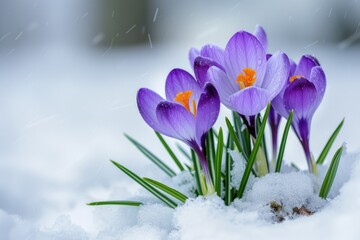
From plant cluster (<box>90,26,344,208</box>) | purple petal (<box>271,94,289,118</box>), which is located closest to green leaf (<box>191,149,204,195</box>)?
plant cluster (<box>90,26,344,208</box>)

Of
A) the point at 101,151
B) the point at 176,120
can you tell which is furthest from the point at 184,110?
the point at 101,151

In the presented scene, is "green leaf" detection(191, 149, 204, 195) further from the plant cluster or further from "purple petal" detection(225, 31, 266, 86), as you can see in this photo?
"purple petal" detection(225, 31, 266, 86)

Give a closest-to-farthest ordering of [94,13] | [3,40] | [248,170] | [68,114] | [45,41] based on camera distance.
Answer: [248,170] < [68,114] < [94,13] < [3,40] < [45,41]

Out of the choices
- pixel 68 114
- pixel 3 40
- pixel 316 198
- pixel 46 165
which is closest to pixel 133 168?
pixel 46 165

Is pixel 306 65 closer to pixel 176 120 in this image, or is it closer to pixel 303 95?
pixel 303 95

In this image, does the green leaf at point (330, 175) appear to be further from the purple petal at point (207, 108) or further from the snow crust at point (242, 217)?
the purple petal at point (207, 108)

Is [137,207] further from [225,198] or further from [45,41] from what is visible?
[45,41]

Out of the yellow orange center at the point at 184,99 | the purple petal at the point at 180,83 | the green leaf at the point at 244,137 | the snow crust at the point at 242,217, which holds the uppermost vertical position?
the purple petal at the point at 180,83

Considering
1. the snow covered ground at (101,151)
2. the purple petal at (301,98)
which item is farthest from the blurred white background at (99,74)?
the purple petal at (301,98)
